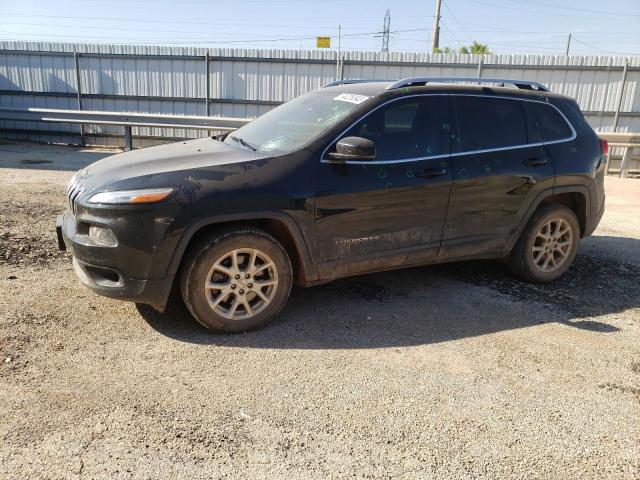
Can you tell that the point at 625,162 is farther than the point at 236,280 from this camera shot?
Yes

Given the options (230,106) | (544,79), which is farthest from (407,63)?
(230,106)

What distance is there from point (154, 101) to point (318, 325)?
13240 mm

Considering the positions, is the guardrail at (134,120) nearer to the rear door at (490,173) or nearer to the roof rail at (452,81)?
the roof rail at (452,81)

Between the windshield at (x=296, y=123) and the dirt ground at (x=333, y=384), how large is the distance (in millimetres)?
1330

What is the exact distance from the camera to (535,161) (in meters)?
4.69

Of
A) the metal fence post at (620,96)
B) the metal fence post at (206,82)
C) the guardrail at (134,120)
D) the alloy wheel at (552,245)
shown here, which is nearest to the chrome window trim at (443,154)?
the alloy wheel at (552,245)

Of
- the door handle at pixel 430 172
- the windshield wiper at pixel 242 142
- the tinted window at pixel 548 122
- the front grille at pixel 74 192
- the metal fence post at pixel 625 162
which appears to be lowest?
the metal fence post at pixel 625 162

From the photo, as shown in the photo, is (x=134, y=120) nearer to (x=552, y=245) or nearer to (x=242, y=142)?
(x=242, y=142)

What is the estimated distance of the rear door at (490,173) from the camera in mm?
4363

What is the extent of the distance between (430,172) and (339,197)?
840 mm

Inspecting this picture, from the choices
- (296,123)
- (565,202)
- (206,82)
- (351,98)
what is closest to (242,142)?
(296,123)

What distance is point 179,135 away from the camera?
49.8 feet

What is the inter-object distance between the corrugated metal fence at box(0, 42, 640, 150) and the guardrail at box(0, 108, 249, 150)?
171 centimetres

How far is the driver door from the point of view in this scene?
3.85 metres
